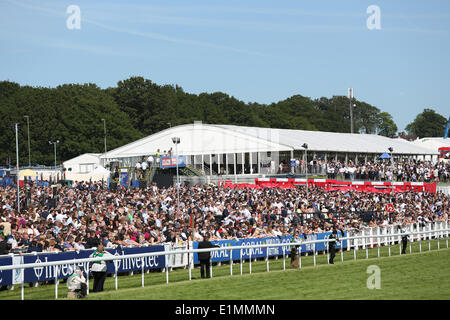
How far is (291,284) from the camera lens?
1538 centimetres

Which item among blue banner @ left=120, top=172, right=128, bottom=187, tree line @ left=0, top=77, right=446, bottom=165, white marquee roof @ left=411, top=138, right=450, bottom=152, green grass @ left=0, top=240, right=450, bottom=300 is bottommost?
green grass @ left=0, top=240, right=450, bottom=300

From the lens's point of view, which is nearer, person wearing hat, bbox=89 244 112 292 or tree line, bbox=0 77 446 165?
person wearing hat, bbox=89 244 112 292

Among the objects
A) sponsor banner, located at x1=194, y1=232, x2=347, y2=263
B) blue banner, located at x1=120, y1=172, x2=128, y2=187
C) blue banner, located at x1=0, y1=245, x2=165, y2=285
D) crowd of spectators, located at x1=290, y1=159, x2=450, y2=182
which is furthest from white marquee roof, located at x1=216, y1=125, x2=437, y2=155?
blue banner, located at x1=0, y1=245, x2=165, y2=285

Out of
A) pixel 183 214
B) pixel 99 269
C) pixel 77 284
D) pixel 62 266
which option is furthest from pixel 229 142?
pixel 77 284

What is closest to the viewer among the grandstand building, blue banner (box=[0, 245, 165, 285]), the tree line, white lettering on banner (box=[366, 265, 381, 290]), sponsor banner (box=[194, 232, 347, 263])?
white lettering on banner (box=[366, 265, 381, 290])

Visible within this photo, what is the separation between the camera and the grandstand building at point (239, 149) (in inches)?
2002

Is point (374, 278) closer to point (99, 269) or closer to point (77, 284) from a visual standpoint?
point (99, 269)

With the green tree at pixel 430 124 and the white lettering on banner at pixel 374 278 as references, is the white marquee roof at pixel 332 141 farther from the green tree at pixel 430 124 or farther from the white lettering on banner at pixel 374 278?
the green tree at pixel 430 124

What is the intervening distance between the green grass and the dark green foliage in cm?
6531

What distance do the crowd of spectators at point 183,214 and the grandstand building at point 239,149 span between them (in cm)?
1253

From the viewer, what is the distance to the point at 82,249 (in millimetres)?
17109

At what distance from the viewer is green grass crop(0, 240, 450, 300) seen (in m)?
13.5

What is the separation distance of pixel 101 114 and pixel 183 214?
6145cm

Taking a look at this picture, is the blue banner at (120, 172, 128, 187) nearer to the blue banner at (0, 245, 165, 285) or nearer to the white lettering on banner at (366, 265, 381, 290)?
the blue banner at (0, 245, 165, 285)
